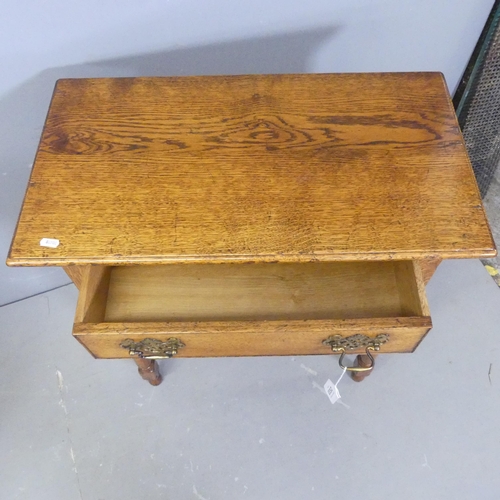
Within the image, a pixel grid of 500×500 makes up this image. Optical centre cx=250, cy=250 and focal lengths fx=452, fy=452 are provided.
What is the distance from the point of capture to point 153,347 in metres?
0.75

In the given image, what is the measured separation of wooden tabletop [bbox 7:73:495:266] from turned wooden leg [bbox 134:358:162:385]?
37 centimetres

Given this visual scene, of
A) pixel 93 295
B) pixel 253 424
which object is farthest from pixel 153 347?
pixel 253 424

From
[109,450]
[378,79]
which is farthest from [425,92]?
[109,450]

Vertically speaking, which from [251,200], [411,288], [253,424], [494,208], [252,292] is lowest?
[253,424]

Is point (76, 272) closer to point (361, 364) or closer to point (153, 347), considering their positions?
point (153, 347)

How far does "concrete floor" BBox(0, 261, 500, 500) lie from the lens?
37.9 inches

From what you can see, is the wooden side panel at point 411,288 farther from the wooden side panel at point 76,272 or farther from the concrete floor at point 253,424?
the wooden side panel at point 76,272

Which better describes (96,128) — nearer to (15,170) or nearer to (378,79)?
(15,170)

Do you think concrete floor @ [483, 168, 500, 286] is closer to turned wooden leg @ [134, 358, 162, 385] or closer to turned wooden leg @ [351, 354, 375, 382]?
turned wooden leg @ [351, 354, 375, 382]

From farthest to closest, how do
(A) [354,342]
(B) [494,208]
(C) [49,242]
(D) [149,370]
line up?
(B) [494,208], (D) [149,370], (A) [354,342], (C) [49,242]

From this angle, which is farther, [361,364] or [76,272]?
[361,364]

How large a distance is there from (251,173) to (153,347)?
12.9 inches

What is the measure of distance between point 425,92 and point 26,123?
2.40 feet

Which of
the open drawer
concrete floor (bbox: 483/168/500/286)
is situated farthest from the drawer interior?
concrete floor (bbox: 483/168/500/286)
